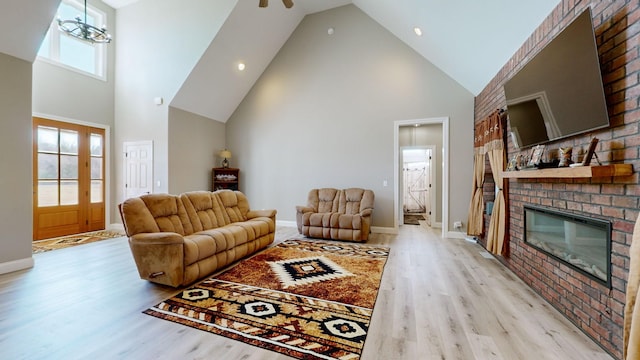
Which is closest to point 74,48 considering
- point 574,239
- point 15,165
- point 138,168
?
point 138,168

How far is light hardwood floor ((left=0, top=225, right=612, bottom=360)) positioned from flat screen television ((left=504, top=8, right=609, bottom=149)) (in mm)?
1556

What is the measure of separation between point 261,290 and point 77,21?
14.7ft

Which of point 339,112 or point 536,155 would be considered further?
point 339,112

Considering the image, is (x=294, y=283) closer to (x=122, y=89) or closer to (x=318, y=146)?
(x=318, y=146)

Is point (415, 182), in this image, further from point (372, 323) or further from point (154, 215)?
point (154, 215)

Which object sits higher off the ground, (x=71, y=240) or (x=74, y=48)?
(x=74, y=48)

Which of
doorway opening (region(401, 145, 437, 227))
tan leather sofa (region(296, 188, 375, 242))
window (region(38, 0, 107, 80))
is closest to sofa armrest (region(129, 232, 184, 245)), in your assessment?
tan leather sofa (region(296, 188, 375, 242))

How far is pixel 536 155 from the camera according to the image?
2576 millimetres

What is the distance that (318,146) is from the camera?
5.89m

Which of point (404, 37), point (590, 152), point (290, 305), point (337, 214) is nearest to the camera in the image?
point (590, 152)

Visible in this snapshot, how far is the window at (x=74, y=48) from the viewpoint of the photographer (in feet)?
15.9

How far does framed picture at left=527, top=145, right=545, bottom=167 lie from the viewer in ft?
8.19

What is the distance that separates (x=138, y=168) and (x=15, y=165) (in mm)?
2463

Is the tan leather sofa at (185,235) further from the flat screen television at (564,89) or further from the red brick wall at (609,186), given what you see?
the flat screen television at (564,89)
